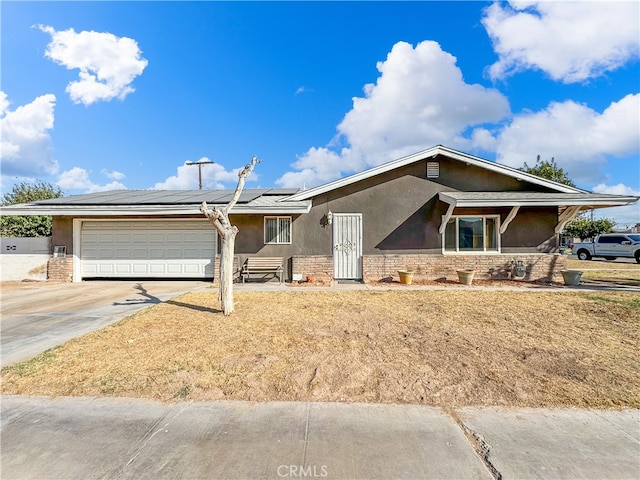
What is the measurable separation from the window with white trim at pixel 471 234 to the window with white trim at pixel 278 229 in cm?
578

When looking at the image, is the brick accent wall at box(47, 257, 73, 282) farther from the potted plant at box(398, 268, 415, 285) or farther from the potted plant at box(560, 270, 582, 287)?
the potted plant at box(560, 270, 582, 287)

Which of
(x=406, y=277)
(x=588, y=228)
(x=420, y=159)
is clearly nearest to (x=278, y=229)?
(x=406, y=277)

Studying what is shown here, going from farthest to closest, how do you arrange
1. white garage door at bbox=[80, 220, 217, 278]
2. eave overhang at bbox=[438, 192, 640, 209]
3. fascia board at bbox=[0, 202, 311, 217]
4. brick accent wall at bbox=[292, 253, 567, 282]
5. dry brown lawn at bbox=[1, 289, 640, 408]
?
white garage door at bbox=[80, 220, 217, 278] → brick accent wall at bbox=[292, 253, 567, 282] → fascia board at bbox=[0, 202, 311, 217] → eave overhang at bbox=[438, 192, 640, 209] → dry brown lawn at bbox=[1, 289, 640, 408]

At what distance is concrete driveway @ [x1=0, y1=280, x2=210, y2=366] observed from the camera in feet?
17.0

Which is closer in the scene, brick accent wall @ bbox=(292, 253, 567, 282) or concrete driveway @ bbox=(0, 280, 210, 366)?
concrete driveway @ bbox=(0, 280, 210, 366)

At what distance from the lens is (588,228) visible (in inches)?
1331

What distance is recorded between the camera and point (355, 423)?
2.90m

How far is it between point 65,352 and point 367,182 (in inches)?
378

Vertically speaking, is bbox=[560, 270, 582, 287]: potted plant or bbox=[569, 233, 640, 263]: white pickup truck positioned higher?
bbox=[569, 233, 640, 263]: white pickup truck

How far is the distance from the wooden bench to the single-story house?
230 millimetres

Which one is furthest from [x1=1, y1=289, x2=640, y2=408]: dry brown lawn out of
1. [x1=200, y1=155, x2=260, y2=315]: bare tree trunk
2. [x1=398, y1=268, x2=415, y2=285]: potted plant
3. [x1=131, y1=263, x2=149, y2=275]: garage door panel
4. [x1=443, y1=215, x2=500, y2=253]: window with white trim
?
[x1=131, y1=263, x2=149, y2=275]: garage door panel

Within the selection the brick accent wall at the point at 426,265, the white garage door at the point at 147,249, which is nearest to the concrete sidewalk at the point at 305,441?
A: the brick accent wall at the point at 426,265

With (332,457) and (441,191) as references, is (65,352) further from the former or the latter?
(441,191)

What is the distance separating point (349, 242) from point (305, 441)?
902 centimetres
